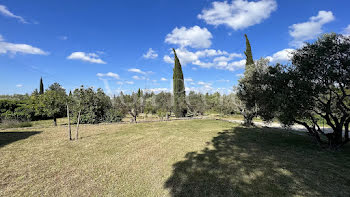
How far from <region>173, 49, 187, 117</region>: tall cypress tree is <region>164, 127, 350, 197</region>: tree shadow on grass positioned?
2018 centimetres

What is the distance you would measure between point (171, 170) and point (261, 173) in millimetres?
3575

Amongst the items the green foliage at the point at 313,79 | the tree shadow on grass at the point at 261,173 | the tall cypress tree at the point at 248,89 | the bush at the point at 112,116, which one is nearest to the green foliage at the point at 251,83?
the tall cypress tree at the point at 248,89

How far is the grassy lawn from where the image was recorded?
4914 mm

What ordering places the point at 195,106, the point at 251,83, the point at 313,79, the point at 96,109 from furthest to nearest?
the point at 195,106 < the point at 96,109 < the point at 251,83 < the point at 313,79

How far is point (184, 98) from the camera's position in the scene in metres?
30.2

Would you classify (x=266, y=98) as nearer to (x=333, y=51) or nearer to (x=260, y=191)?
(x=333, y=51)

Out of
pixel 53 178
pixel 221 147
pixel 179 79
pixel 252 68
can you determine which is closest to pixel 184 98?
pixel 179 79

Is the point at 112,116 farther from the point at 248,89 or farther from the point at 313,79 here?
the point at 313,79

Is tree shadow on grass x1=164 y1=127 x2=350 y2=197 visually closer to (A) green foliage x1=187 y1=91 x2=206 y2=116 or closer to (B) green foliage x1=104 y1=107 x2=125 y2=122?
(B) green foliage x1=104 y1=107 x2=125 y2=122

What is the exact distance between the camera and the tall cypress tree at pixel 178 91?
95.4 feet

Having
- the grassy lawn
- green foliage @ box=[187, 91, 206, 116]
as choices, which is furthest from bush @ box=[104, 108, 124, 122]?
green foliage @ box=[187, 91, 206, 116]

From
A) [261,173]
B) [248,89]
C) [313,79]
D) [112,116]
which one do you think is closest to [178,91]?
[112,116]

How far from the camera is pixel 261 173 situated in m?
5.91

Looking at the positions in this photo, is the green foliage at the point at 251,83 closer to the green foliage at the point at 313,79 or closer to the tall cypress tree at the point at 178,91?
the green foliage at the point at 313,79
